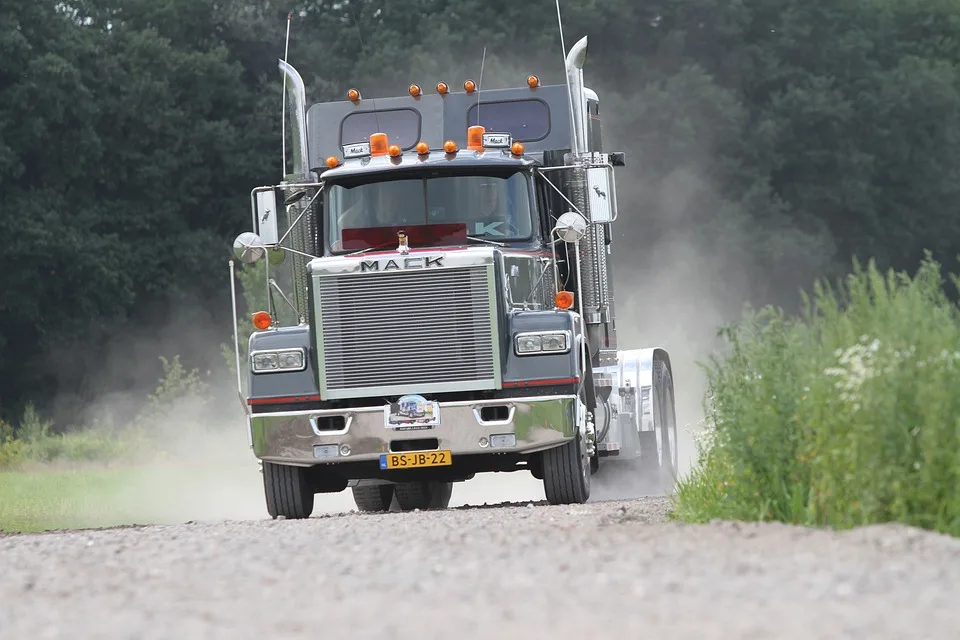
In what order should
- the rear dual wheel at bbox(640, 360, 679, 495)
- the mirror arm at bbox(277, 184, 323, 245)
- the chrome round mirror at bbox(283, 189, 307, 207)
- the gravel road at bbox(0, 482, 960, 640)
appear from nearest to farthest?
the gravel road at bbox(0, 482, 960, 640)
the mirror arm at bbox(277, 184, 323, 245)
the chrome round mirror at bbox(283, 189, 307, 207)
the rear dual wheel at bbox(640, 360, 679, 495)

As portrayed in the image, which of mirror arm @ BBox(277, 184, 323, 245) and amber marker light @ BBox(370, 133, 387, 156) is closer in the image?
amber marker light @ BBox(370, 133, 387, 156)

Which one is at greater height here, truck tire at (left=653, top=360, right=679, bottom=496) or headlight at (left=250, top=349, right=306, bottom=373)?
headlight at (left=250, top=349, right=306, bottom=373)

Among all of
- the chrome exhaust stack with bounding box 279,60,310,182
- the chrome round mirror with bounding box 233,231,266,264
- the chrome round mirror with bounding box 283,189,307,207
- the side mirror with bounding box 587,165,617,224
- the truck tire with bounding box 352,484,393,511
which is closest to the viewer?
the chrome round mirror with bounding box 233,231,266,264

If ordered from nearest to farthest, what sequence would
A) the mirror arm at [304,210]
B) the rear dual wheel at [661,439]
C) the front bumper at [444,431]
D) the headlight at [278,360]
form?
the front bumper at [444,431] < the headlight at [278,360] < the mirror arm at [304,210] < the rear dual wheel at [661,439]

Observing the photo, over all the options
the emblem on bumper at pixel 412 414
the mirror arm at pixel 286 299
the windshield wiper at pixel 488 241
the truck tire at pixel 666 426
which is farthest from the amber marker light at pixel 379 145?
the truck tire at pixel 666 426

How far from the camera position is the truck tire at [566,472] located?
14.5 metres

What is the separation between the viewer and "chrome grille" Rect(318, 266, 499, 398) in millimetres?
14055

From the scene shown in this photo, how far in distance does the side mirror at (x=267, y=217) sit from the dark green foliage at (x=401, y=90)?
107 ft

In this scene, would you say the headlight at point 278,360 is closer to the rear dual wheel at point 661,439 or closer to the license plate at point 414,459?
the license plate at point 414,459

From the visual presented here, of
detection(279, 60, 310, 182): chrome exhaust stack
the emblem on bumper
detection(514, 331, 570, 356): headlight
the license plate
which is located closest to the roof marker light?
the emblem on bumper

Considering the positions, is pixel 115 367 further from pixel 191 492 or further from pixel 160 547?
pixel 160 547

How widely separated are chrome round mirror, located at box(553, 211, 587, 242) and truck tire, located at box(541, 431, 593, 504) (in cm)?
167

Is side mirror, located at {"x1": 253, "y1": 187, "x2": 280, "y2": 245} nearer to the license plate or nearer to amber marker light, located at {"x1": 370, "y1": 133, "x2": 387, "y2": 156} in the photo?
amber marker light, located at {"x1": 370, "y1": 133, "x2": 387, "y2": 156}

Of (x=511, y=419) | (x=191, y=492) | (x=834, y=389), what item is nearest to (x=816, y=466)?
(x=834, y=389)
